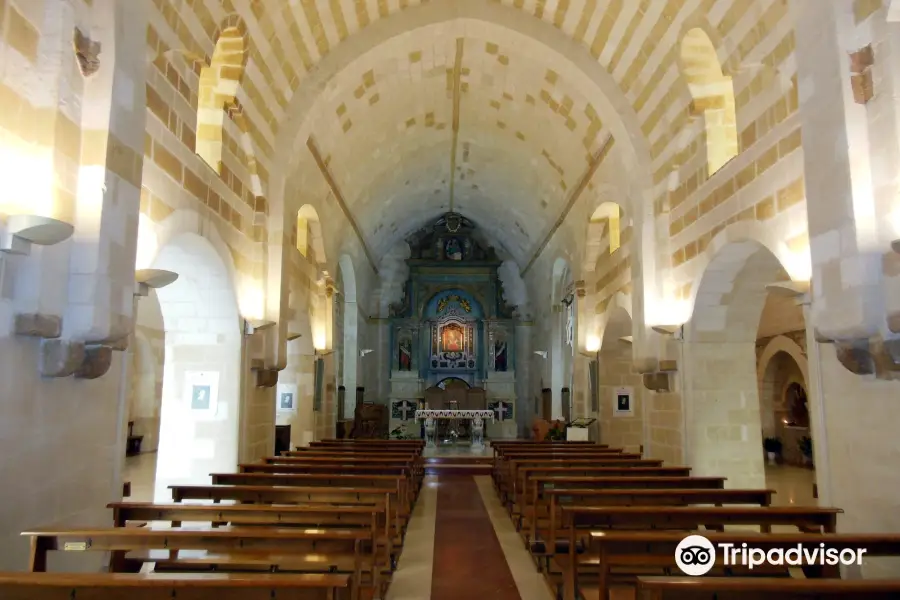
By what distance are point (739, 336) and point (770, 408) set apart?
7.22 metres

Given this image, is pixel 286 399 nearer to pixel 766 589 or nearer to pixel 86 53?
pixel 86 53

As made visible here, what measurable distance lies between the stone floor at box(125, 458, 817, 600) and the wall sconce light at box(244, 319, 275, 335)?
120 inches

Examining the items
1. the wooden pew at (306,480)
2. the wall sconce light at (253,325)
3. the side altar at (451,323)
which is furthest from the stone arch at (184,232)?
the side altar at (451,323)

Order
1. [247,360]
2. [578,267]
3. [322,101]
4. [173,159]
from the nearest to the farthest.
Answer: [173,159] < [247,360] < [322,101] < [578,267]

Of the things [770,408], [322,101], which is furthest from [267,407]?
[770,408]

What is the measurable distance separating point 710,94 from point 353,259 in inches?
436

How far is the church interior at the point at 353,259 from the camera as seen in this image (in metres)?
3.95

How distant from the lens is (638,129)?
30.9 feet

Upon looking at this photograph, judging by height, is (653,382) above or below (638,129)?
below

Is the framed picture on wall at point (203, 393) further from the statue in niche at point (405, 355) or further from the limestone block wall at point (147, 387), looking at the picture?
the statue in niche at point (405, 355)

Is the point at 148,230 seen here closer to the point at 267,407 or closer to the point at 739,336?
the point at 267,407

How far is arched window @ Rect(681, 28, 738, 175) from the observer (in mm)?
7656

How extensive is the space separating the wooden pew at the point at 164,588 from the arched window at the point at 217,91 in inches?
218

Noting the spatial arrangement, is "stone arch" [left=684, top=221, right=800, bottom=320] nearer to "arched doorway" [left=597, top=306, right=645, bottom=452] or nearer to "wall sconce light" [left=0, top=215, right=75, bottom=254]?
"arched doorway" [left=597, top=306, right=645, bottom=452]
